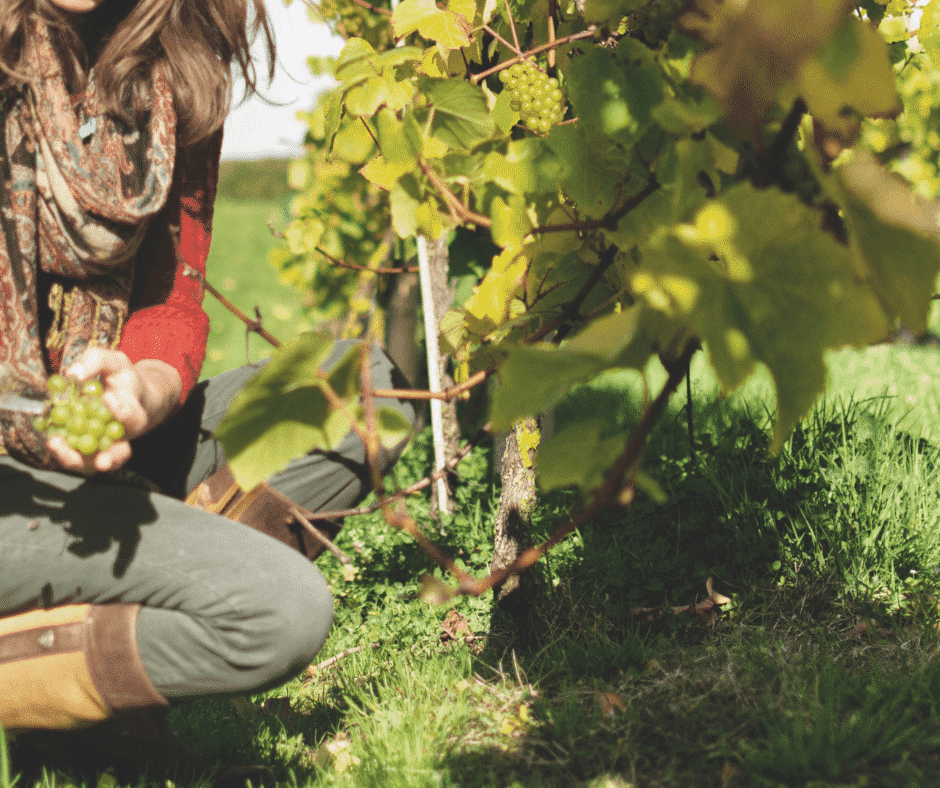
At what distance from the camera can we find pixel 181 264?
1727 mm

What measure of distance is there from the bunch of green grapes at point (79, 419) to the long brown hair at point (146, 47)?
2.34ft

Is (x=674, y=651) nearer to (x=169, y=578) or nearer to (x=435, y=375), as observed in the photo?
(x=169, y=578)

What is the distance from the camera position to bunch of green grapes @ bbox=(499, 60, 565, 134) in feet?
4.17

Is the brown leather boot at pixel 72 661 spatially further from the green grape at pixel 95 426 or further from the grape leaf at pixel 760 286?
the grape leaf at pixel 760 286

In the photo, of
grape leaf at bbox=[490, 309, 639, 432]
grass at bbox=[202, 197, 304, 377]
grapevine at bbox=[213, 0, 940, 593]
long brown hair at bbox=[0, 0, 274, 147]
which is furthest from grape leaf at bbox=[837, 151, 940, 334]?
grass at bbox=[202, 197, 304, 377]

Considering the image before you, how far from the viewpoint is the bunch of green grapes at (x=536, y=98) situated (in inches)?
50.1

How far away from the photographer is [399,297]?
12.0ft

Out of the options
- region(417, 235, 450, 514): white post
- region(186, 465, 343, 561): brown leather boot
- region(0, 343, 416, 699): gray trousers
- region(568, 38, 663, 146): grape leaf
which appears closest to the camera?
region(568, 38, 663, 146): grape leaf

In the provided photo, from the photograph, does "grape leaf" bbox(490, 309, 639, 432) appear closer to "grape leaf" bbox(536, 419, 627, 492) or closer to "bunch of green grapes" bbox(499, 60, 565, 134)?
"grape leaf" bbox(536, 419, 627, 492)

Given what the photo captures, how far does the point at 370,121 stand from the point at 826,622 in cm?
137

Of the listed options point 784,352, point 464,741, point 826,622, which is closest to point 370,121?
point 784,352

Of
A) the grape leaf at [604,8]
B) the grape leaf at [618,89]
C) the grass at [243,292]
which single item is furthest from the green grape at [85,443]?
the grass at [243,292]

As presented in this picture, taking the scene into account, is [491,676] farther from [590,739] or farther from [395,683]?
[590,739]

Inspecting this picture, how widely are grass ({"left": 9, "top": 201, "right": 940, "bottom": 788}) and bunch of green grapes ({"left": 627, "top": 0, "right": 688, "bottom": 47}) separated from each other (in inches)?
40.8
